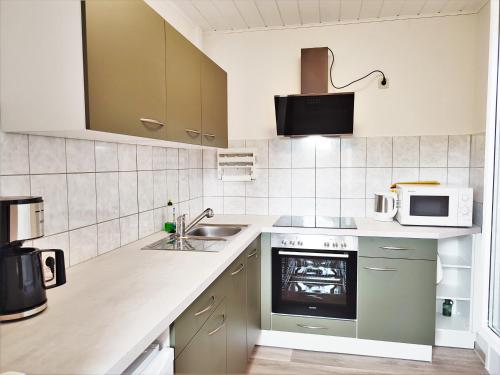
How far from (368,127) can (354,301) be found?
1.39 m

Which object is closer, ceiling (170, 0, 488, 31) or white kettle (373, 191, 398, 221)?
ceiling (170, 0, 488, 31)

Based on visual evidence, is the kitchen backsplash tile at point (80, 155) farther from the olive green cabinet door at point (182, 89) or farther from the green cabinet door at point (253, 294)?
the green cabinet door at point (253, 294)

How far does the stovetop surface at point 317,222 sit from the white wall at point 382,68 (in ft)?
2.41

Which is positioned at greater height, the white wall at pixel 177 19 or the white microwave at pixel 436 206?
the white wall at pixel 177 19

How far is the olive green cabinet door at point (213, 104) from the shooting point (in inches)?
91.7

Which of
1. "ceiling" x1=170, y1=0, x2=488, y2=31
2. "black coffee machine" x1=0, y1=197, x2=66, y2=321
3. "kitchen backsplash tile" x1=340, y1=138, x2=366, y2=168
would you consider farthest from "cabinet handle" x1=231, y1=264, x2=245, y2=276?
"ceiling" x1=170, y1=0, x2=488, y2=31

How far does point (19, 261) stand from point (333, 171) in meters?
2.50

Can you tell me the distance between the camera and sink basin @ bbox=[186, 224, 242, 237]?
272 cm

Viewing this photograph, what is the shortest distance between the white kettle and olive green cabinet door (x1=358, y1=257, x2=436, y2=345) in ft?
1.48

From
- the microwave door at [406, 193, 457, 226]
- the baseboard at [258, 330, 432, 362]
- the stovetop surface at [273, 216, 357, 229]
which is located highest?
the microwave door at [406, 193, 457, 226]

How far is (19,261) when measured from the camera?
3.51 ft

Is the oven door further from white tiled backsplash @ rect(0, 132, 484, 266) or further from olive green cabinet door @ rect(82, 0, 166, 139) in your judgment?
olive green cabinet door @ rect(82, 0, 166, 139)

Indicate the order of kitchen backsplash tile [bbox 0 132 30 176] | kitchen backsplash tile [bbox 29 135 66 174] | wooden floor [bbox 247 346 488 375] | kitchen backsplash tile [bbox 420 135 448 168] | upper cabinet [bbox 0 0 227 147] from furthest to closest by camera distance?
kitchen backsplash tile [bbox 420 135 448 168], wooden floor [bbox 247 346 488 375], kitchen backsplash tile [bbox 29 135 66 174], kitchen backsplash tile [bbox 0 132 30 176], upper cabinet [bbox 0 0 227 147]

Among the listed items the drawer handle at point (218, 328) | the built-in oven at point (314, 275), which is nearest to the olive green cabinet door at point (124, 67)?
the drawer handle at point (218, 328)
